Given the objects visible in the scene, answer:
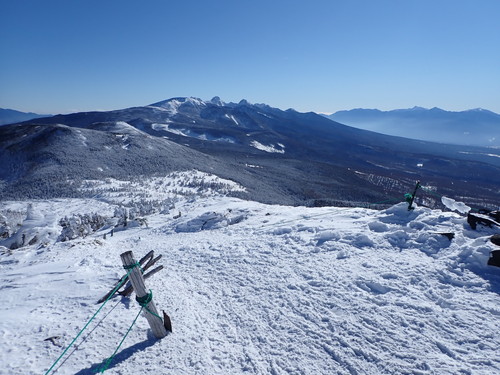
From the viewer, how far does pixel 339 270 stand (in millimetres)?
8906

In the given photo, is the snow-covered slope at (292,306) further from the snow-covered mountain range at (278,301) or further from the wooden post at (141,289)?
the wooden post at (141,289)

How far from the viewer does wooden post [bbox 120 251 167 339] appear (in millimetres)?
5711

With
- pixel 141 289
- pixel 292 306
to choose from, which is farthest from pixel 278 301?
pixel 141 289

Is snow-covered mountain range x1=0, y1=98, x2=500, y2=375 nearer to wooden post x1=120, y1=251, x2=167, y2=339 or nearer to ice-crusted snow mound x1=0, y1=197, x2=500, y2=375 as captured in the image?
ice-crusted snow mound x1=0, y1=197, x2=500, y2=375

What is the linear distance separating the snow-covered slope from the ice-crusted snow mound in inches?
1.3

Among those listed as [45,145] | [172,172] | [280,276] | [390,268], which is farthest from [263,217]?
[45,145]

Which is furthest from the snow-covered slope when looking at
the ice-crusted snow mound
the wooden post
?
the wooden post

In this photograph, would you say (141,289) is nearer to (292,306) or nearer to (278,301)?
(278,301)

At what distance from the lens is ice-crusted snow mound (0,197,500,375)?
5711 millimetres

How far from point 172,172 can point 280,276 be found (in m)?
64.8

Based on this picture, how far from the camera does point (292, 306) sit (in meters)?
7.57

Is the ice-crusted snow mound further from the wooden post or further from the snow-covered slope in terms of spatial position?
the wooden post

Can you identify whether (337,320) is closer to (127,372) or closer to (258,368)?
(258,368)

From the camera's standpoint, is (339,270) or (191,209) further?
(191,209)
